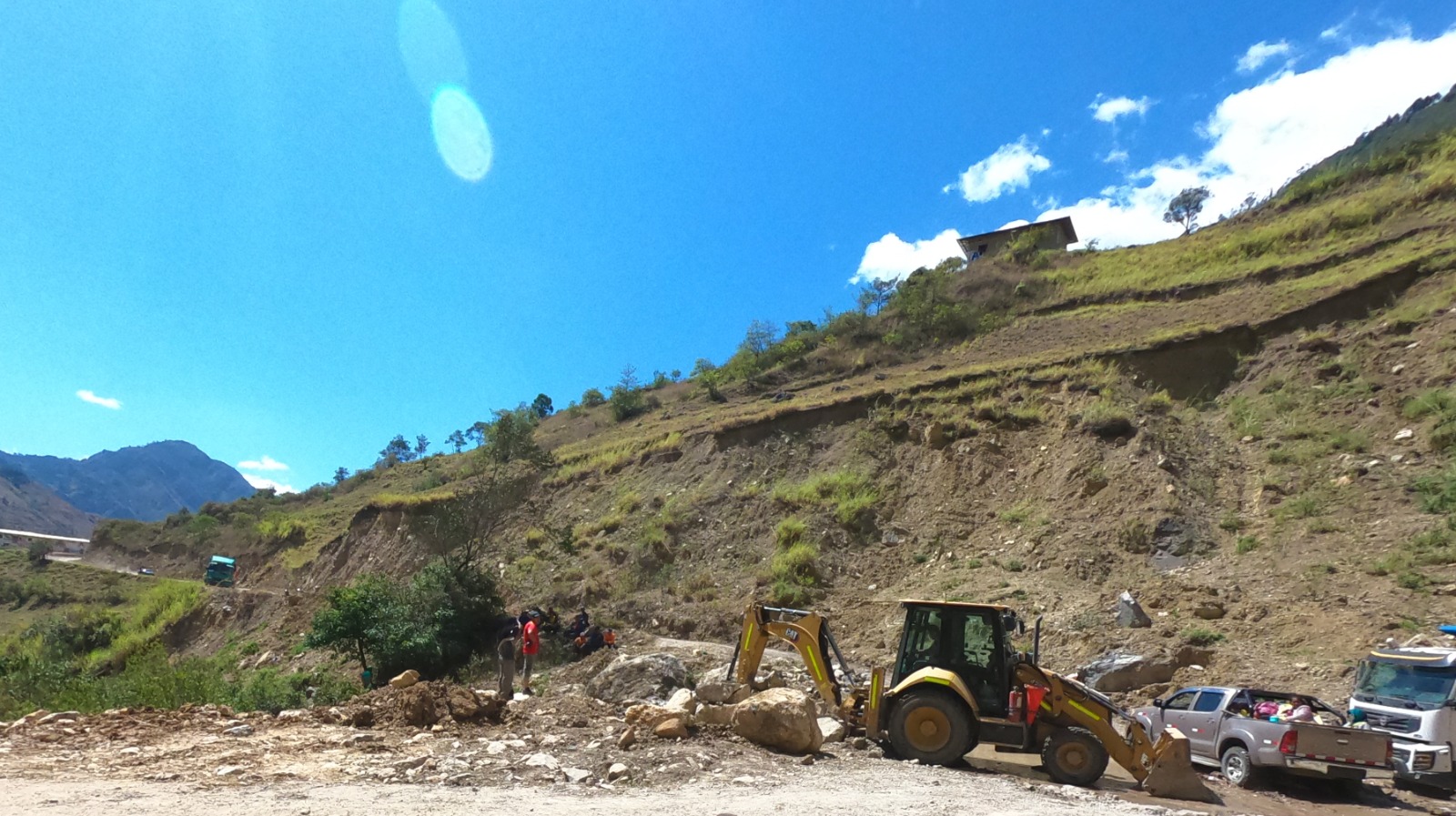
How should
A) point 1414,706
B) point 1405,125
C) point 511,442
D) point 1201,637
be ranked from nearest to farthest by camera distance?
1. point 1414,706
2. point 1201,637
3. point 511,442
4. point 1405,125

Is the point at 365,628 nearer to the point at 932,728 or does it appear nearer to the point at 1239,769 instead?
the point at 932,728

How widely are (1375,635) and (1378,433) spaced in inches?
297

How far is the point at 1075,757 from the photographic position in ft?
28.4

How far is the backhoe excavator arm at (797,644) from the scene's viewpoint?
10.2 m

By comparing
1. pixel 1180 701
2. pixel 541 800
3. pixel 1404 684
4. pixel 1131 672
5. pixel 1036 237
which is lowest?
pixel 541 800

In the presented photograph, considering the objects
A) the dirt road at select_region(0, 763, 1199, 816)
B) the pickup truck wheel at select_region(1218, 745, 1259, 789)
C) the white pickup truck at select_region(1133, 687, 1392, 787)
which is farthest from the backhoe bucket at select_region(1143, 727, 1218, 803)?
the pickup truck wheel at select_region(1218, 745, 1259, 789)

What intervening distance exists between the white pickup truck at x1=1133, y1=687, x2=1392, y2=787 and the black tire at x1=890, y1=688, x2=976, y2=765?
310 centimetres

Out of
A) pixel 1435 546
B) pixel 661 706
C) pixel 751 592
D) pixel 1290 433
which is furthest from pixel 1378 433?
pixel 661 706

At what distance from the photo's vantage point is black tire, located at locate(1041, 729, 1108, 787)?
856 centimetres

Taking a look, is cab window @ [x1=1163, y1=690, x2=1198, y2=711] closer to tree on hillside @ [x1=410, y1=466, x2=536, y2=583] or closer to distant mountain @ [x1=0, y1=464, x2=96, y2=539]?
tree on hillside @ [x1=410, y1=466, x2=536, y2=583]

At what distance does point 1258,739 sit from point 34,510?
8379 inches

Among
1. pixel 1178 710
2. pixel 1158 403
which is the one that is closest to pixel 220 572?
pixel 1158 403

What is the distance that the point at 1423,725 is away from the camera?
31.1 feet

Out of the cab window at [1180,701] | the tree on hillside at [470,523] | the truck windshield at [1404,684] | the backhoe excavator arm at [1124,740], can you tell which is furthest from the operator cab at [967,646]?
the tree on hillside at [470,523]
